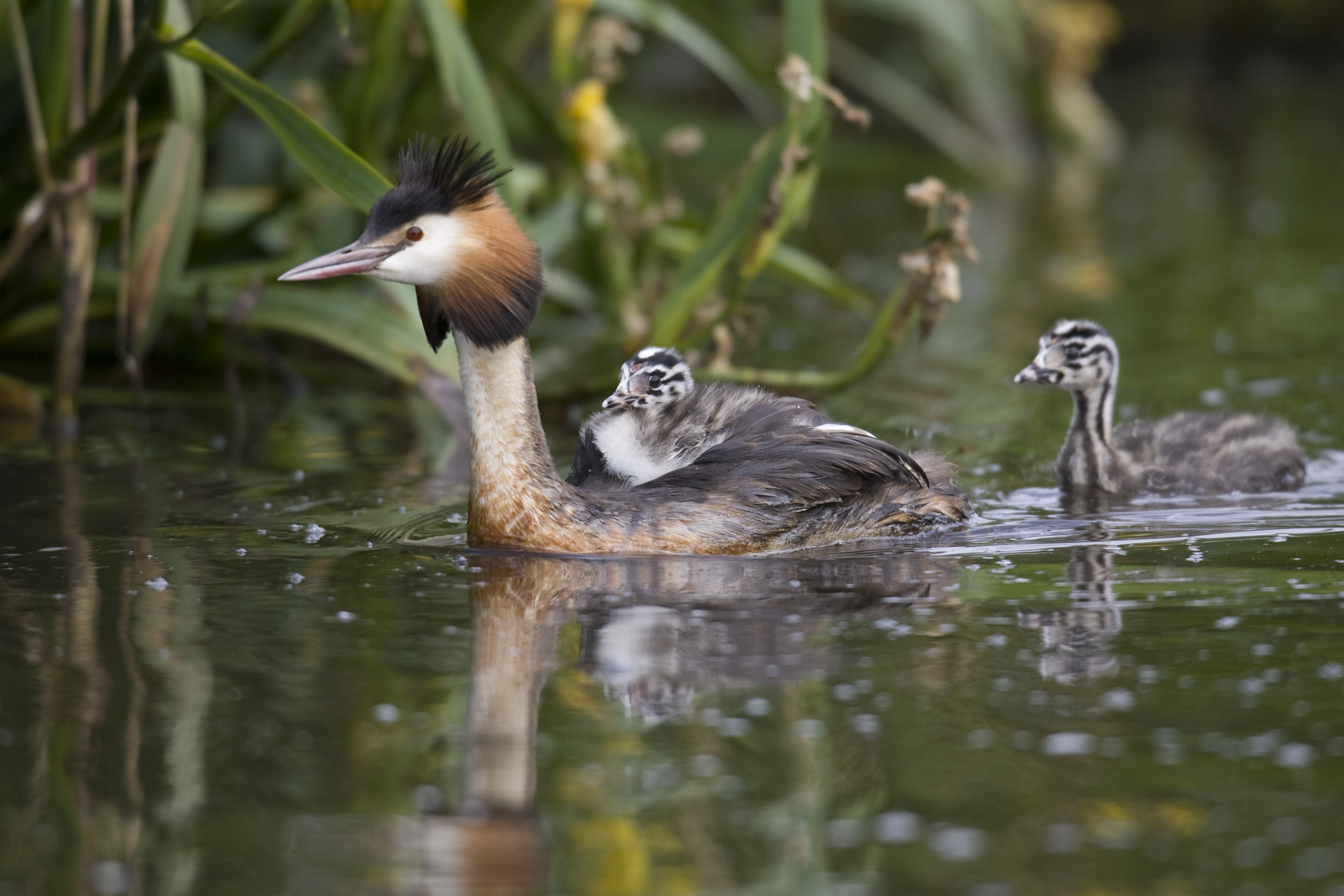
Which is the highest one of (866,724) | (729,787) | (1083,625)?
(1083,625)

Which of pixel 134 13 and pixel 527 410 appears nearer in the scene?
pixel 527 410

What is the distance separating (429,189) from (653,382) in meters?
1.06

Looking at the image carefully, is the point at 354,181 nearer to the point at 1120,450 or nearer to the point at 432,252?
the point at 432,252

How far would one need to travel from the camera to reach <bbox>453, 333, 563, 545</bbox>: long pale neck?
5.58m

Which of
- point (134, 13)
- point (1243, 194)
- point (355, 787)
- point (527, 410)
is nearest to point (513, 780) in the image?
point (355, 787)

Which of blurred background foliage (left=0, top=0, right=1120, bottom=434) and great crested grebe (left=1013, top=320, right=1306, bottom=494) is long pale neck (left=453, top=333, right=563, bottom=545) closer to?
blurred background foliage (left=0, top=0, right=1120, bottom=434)

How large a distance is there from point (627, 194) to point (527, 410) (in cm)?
326

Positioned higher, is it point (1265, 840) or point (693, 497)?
point (693, 497)

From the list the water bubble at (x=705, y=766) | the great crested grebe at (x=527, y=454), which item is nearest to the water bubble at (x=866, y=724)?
the water bubble at (x=705, y=766)

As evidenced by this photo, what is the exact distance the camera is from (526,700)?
165 inches

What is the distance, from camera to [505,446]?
18.4ft

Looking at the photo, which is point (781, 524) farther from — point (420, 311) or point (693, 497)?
point (420, 311)

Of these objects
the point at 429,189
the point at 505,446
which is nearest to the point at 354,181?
the point at 429,189

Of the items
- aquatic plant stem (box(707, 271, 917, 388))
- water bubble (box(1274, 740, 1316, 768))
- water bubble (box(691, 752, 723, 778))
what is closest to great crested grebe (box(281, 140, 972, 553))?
aquatic plant stem (box(707, 271, 917, 388))
